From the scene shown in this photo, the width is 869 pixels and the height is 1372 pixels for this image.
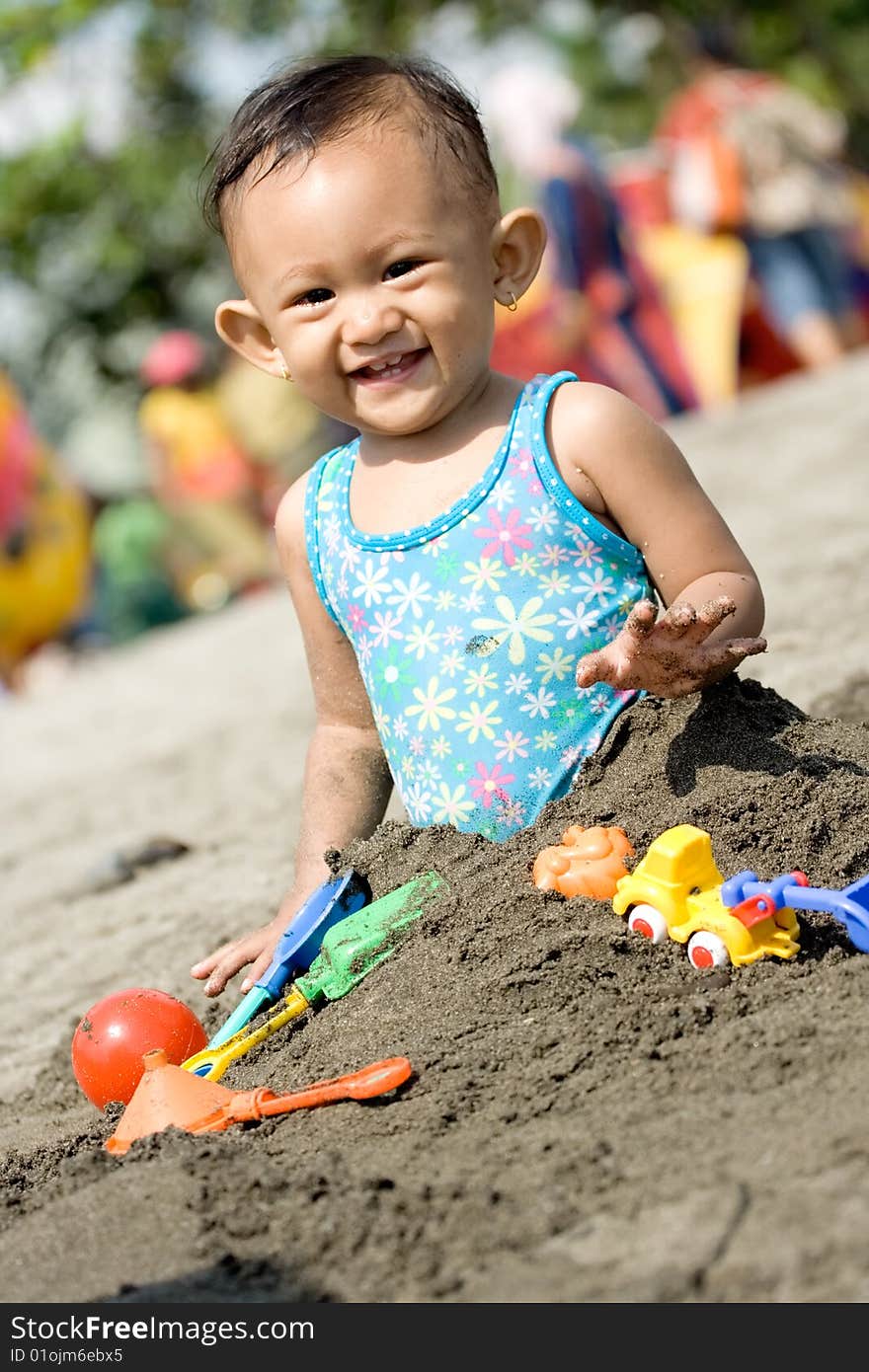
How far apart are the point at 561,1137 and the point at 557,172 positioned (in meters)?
9.63

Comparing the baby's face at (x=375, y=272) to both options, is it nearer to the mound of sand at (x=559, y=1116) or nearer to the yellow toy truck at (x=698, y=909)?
the mound of sand at (x=559, y=1116)

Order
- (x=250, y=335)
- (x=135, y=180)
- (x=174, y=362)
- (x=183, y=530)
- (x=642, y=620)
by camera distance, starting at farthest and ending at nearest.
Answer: (x=135, y=180)
(x=174, y=362)
(x=183, y=530)
(x=250, y=335)
(x=642, y=620)

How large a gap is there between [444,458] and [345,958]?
32.5 inches

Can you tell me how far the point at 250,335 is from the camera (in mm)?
2639

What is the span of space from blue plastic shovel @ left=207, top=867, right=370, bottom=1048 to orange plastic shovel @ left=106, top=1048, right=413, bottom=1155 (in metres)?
0.24

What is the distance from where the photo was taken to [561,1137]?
5.80 ft

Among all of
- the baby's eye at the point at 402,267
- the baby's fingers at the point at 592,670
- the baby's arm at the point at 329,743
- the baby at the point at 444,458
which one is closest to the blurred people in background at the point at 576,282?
the baby's arm at the point at 329,743

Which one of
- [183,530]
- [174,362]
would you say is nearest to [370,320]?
[183,530]

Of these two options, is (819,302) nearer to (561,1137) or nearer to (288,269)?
(288,269)

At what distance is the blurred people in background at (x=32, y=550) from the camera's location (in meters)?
9.35

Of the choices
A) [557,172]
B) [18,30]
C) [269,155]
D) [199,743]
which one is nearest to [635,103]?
[18,30]

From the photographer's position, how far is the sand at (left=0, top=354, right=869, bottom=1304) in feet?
5.05

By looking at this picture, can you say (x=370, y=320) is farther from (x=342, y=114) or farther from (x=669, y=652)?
(x=669, y=652)

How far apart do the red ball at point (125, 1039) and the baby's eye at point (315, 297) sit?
3.86 ft
